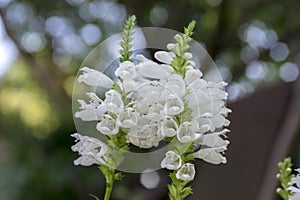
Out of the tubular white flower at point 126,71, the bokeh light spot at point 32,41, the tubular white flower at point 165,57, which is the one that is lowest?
the bokeh light spot at point 32,41

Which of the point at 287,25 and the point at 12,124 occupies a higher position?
the point at 287,25

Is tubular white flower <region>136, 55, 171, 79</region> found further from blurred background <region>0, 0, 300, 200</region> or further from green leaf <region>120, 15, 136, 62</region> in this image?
blurred background <region>0, 0, 300, 200</region>

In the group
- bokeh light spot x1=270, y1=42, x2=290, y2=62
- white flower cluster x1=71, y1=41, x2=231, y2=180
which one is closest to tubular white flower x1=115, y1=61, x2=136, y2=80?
white flower cluster x1=71, y1=41, x2=231, y2=180

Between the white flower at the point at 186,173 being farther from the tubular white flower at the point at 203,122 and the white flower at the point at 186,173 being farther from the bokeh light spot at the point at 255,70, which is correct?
the bokeh light spot at the point at 255,70

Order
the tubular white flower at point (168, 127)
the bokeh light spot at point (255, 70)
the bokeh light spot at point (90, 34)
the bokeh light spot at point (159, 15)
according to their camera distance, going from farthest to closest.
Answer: the bokeh light spot at point (255, 70)
the bokeh light spot at point (90, 34)
the bokeh light spot at point (159, 15)
the tubular white flower at point (168, 127)

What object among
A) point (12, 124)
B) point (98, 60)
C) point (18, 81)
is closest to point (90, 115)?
point (98, 60)

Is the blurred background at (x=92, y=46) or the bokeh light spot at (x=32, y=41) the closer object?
the blurred background at (x=92, y=46)

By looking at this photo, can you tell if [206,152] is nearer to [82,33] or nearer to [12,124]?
[82,33]

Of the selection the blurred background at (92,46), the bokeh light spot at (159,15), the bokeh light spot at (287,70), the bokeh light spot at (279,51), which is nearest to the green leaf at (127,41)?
the blurred background at (92,46)
